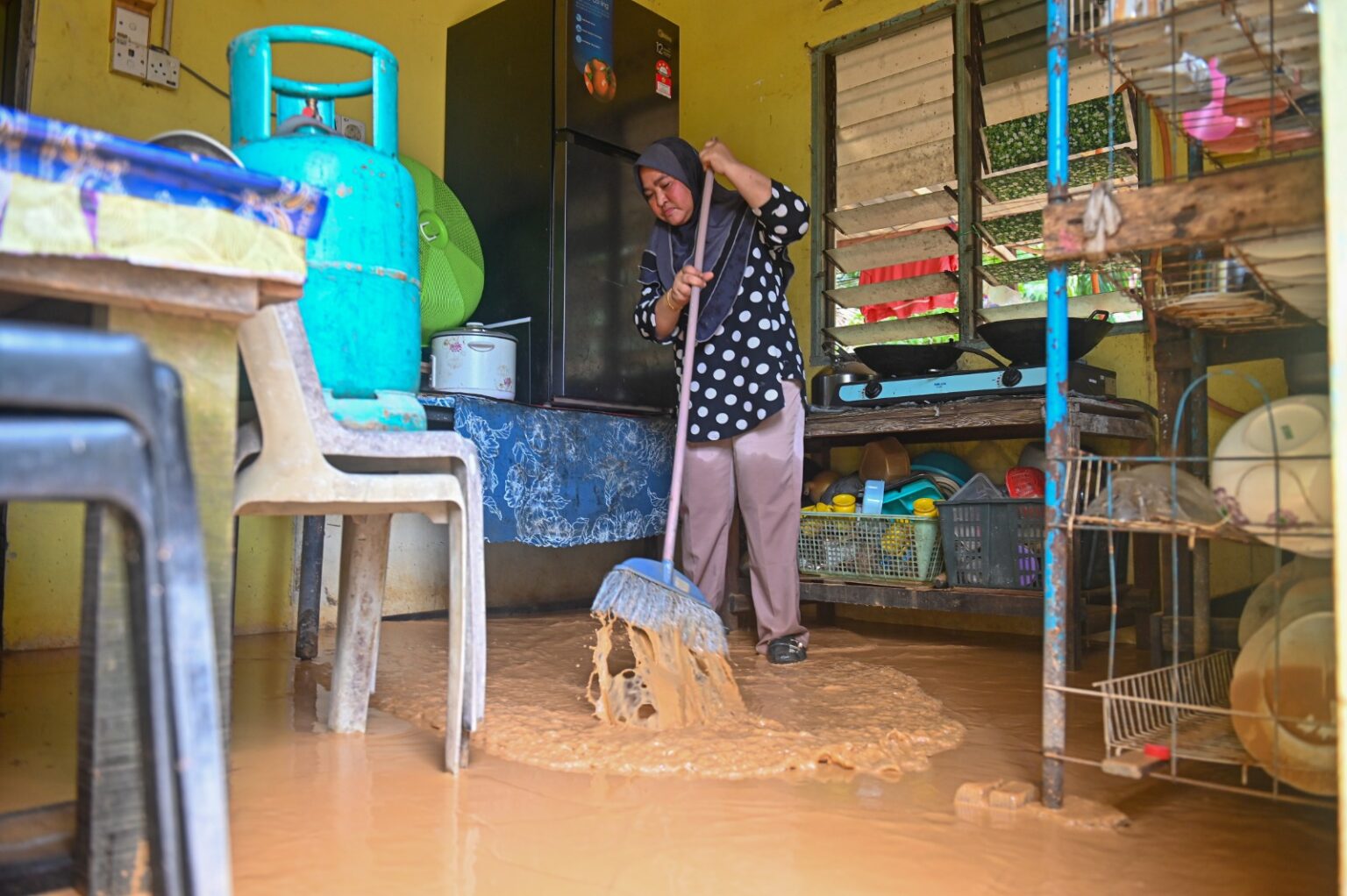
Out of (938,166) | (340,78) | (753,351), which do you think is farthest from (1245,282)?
(340,78)

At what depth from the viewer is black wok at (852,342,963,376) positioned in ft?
10.2

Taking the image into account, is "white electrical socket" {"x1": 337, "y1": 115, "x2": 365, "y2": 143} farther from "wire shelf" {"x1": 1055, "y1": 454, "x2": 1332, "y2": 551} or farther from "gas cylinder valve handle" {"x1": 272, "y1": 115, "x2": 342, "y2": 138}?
"wire shelf" {"x1": 1055, "y1": 454, "x2": 1332, "y2": 551}

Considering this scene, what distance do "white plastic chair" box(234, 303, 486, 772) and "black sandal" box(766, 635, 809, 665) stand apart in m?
1.19

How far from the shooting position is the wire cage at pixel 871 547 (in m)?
3.09

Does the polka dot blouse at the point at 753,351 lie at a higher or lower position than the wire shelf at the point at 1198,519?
higher

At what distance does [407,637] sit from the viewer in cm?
317

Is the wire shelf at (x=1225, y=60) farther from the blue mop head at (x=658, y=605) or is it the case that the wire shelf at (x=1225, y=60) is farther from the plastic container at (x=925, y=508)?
the plastic container at (x=925, y=508)

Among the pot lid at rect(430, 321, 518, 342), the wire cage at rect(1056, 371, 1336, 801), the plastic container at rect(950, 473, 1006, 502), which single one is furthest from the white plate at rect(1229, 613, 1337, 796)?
the pot lid at rect(430, 321, 518, 342)

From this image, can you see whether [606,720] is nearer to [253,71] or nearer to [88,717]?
[88,717]

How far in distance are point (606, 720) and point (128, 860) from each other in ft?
3.76

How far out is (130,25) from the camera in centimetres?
301

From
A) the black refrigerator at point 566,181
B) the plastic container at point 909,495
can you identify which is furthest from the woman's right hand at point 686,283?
the plastic container at point 909,495

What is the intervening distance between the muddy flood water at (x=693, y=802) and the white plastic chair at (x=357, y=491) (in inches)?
5.4

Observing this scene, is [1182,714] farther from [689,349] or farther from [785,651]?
[689,349]
